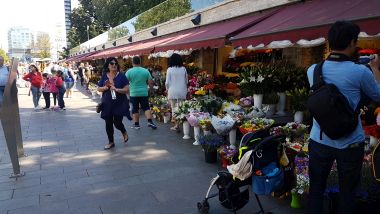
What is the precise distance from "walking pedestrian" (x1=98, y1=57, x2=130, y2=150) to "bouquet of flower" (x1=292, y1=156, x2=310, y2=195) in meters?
3.53

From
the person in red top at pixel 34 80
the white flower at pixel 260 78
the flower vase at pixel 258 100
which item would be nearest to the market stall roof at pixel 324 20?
the white flower at pixel 260 78

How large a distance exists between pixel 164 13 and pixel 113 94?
1173 centimetres

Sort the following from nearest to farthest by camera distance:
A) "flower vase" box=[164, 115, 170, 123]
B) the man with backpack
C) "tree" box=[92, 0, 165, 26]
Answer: the man with backpack
"flower vase" box=[164, 115, 170, 123]
"tree" box=[92, 0, 165, 26]

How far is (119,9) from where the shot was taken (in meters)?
45.3

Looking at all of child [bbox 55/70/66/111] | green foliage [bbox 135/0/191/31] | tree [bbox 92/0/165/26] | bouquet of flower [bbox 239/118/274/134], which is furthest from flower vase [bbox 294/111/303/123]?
tree [bbox 92/0/165/26]

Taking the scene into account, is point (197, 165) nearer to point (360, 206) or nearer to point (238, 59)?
point (360, 206)

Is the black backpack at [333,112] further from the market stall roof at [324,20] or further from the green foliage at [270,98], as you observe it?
the green foliage at [270,98]

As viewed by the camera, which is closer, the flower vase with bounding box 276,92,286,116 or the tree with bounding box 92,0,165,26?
the flower vase with bounding box 276,92,286,116

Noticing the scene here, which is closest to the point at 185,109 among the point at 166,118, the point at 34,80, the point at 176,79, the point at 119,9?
the point at 176,79

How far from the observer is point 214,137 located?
5469 mm

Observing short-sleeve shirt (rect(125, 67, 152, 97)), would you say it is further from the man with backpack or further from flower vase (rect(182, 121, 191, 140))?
the man with backpack

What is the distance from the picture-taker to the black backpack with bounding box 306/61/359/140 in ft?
8.02

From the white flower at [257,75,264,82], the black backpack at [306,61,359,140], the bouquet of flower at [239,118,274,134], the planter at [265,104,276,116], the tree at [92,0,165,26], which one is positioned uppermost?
the tree at [92,0,165,26]

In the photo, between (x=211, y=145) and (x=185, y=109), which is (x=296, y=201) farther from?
(x=185, y=109)
